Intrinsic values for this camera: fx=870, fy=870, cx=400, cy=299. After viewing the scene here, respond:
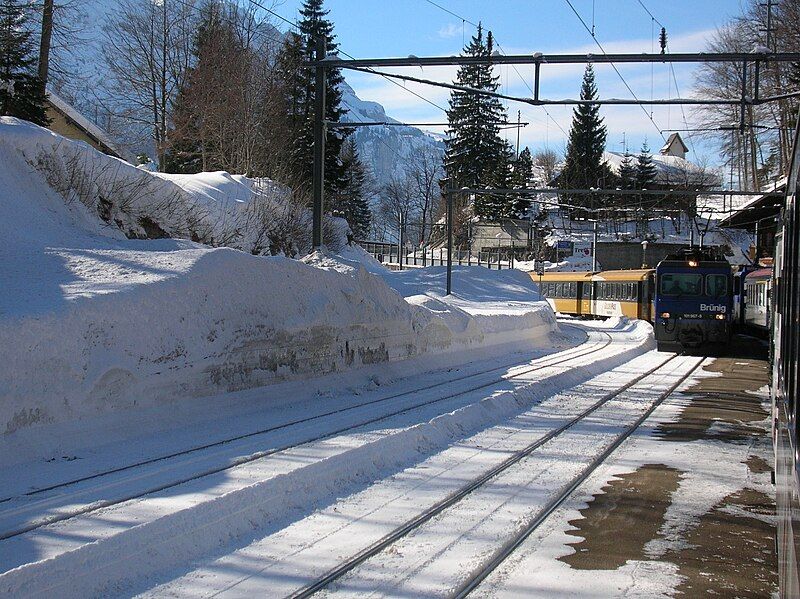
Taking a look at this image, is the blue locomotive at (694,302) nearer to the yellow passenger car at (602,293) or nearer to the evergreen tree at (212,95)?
the yellow passenger car at (602,293)

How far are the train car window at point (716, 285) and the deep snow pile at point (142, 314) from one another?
1319 centimetres

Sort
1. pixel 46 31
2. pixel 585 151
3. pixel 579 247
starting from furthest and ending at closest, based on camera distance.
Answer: pixel 585 151 → pixel 579 247 → pixel 46 31

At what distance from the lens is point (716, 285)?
102ft

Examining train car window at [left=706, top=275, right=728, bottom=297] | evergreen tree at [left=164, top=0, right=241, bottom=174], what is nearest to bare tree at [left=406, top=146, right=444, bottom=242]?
evergreen tree at [left=164, top=0, right=241, bottom=174]

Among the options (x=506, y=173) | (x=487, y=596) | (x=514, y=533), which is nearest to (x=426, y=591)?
(x=487, y=596)

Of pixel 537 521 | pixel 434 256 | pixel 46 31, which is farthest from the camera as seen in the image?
pixel 434 256

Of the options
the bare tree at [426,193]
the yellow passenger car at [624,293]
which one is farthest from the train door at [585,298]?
the bare tree at [426,193]

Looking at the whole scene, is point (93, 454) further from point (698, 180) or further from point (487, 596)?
point (698, 180)

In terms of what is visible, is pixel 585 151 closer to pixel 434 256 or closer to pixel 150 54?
pixel 434 256

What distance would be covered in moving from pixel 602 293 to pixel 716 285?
1911 centimetres

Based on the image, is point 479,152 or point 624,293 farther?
point 479,152

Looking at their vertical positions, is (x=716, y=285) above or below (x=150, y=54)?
below

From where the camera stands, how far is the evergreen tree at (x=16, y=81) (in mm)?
31609

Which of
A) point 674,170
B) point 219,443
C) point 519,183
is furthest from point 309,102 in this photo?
point 674,170
